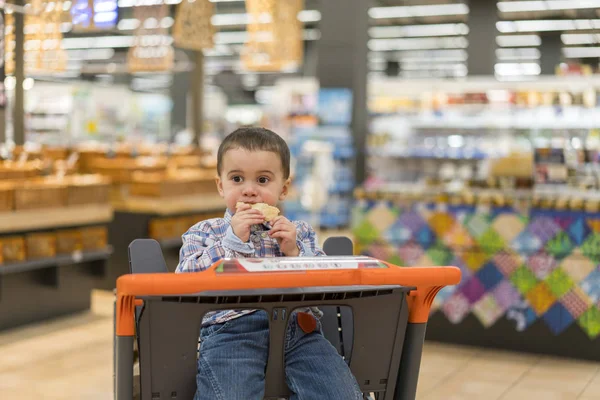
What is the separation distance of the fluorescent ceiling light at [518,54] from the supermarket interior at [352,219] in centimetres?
1166

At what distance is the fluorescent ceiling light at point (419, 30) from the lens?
66.3 feet

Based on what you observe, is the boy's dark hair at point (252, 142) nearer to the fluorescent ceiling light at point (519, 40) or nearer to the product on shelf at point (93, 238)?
the product on shelf at point (93, 238)

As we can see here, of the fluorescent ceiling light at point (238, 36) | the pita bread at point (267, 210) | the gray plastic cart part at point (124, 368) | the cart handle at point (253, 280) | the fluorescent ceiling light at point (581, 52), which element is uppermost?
the fluorescent ceiling light at point (238, 36)

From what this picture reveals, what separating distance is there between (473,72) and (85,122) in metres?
10.8

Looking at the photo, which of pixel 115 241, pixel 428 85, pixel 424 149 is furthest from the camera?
pixel 428 85

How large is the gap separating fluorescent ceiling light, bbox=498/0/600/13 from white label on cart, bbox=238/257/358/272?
15244 millimetres

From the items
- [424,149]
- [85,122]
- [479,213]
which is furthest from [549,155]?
[85,122]

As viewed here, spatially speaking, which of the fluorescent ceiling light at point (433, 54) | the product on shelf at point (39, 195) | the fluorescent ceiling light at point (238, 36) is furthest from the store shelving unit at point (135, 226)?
the fluorescent ceiling light at point (433, 54)

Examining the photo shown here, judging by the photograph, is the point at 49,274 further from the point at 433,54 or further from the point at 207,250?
the point at 433,54

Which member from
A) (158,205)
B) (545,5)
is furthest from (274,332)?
(545,5)

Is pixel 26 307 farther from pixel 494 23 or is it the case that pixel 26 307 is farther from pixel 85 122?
pixel 85 122

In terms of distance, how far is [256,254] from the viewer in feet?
6.68

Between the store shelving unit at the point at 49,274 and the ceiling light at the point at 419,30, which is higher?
the ceiling light at the point at 419,30

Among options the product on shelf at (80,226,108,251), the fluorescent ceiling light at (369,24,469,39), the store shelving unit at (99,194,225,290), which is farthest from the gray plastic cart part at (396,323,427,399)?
the fluorescent ceiling light at (369,24,469,39)
